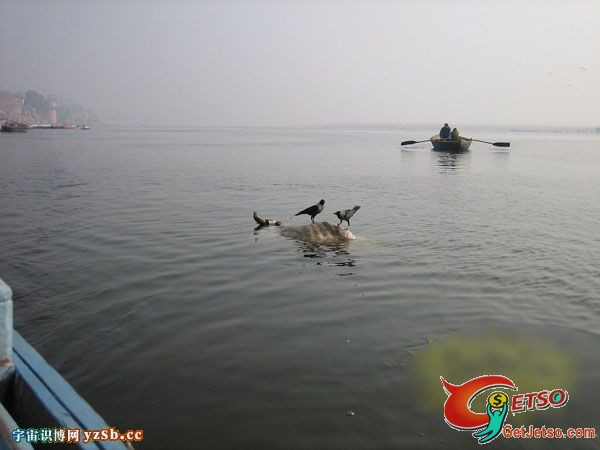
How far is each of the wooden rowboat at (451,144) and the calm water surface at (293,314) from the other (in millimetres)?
37350

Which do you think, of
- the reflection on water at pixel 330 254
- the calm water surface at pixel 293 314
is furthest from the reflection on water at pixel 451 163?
the reflection on water at pixel 330 254

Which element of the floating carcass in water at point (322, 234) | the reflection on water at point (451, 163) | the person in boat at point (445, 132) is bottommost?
the floating carcass in water at point (322, 234)

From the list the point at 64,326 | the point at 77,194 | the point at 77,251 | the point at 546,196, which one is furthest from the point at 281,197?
the point at 64,326

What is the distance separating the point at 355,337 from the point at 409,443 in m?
2.81

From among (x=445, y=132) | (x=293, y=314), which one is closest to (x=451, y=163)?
(x=445, y=132)

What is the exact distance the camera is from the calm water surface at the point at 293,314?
6.15 m

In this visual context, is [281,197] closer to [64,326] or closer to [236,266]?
[236,266]

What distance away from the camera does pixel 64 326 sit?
8.65m

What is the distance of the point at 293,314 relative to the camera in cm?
939

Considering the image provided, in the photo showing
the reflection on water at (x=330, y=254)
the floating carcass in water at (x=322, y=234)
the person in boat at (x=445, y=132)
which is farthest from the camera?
the person in boat at (x=445, y=132)

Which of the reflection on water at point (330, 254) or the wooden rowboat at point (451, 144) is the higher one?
the wooden rowboat at point (451, 144)

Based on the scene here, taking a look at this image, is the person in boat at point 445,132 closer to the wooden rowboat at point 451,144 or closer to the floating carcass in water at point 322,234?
the wooden rowboat at point 451,144

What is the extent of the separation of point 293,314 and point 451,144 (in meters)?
53.3

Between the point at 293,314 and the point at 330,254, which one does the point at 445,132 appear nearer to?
the point at 330,254
